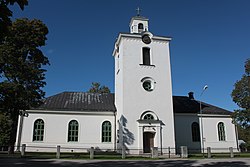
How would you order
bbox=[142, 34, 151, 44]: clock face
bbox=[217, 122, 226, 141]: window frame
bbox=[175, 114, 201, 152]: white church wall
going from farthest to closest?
bbox=[217, 122, 226, 141]: window frame < bbox=[175, 114, 201, 152]: white church wall < bbox=[142, 34, 151, 44]: clock face

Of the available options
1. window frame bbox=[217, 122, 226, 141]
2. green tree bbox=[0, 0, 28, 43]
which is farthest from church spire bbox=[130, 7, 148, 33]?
green tree bbox=[0, 0, 28, 43]

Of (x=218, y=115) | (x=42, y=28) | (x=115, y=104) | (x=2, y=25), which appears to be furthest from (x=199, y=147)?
(x=2, y=25)

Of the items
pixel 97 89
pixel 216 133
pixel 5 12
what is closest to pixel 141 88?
pixel 216 133

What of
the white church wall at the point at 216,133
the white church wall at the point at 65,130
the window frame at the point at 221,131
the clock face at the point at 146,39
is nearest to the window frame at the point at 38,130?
the white church wall at the point at 65,130

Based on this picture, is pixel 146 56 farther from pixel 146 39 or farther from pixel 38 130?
pixel 38 130

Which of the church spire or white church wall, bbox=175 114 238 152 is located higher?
the church spire

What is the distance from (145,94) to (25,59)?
495 inches

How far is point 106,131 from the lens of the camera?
26594 mm

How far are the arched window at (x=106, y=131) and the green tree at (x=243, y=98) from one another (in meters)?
15.3

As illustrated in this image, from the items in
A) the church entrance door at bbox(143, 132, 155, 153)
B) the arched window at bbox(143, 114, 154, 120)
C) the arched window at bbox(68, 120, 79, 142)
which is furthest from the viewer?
the arched window at bbox(68, 120, 79, 142)

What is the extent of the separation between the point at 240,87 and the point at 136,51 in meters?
13.8

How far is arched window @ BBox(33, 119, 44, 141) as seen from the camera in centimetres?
2519

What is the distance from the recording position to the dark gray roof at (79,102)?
2670cm

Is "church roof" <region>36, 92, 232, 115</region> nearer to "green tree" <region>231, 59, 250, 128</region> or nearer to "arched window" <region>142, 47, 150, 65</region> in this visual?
"green tree" <region>231, 59, 250, 128</region>
